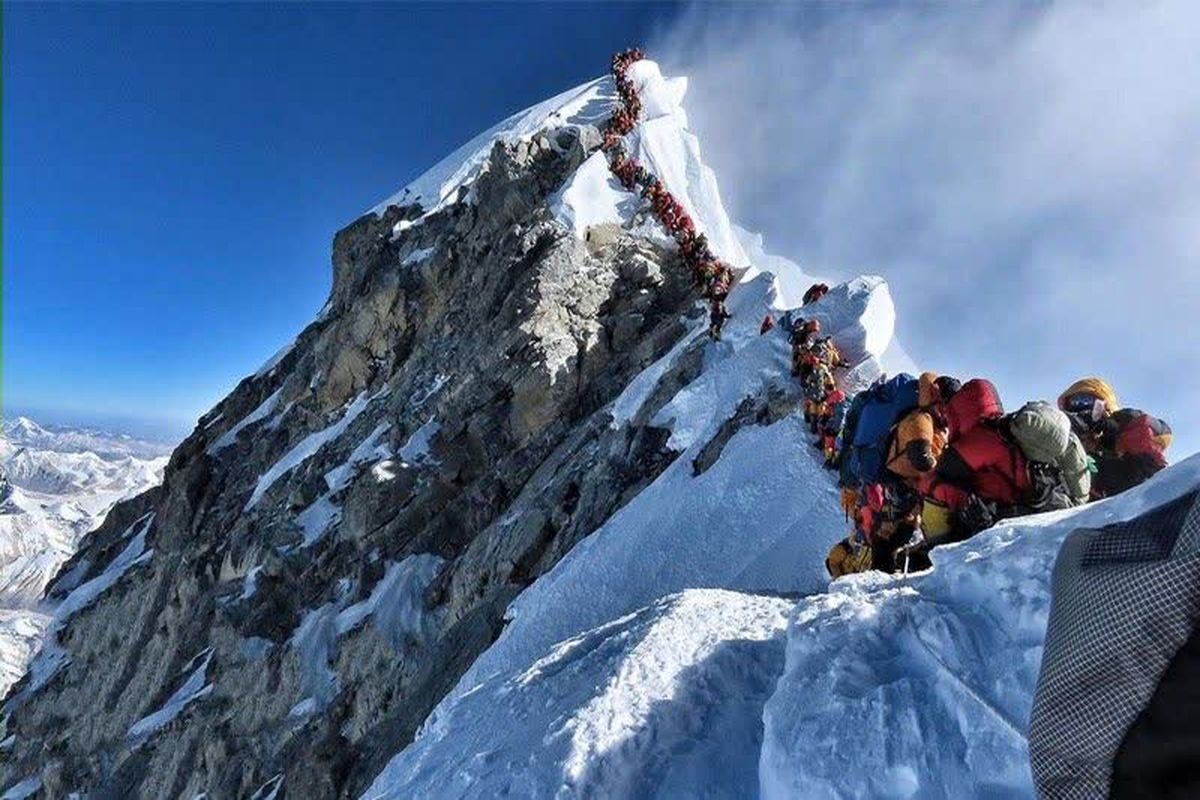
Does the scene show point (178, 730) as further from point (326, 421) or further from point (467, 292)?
point (467, 292)

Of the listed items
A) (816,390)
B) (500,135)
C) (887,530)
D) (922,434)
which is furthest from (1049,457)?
(500,135)

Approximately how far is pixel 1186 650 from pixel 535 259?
99.4 feet

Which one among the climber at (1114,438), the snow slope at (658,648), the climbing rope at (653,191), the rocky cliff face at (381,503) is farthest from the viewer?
the climbing rope at (653,191)

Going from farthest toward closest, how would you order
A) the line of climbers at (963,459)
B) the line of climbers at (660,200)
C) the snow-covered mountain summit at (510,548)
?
the line of climbers at (660,200), the line of climbers at (963,459), the snow-covered mountain summit at (510,548)

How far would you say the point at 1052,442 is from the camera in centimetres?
646

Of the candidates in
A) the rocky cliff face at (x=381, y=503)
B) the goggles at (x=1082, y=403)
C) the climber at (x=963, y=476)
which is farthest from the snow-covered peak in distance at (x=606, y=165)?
the climber at (x=963, y=476)

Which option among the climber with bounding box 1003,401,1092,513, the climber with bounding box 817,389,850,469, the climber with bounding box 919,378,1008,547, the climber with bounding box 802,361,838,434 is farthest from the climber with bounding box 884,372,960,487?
the climber with bounding box 802,361,838,434

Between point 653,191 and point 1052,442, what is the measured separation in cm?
2775

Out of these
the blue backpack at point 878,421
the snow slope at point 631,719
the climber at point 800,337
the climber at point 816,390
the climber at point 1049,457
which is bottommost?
the snow slope at point 631,719

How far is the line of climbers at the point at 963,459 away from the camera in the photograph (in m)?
6.68

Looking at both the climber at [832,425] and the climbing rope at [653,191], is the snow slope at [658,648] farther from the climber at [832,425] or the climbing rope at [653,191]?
the climbing rope at [653,191]

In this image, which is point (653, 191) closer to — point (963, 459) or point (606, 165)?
point (606, 165)

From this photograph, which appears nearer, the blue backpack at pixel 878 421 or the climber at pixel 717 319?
the blue backpack at pixel 878 421

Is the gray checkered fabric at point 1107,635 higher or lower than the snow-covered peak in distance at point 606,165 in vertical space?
lower
